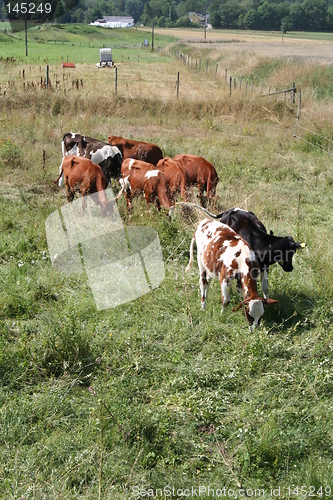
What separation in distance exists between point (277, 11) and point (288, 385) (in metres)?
125

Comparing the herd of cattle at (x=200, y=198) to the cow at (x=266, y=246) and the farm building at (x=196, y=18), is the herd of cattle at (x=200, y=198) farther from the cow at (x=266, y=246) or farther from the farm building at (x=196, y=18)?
the farm building at (x=196, y=18)

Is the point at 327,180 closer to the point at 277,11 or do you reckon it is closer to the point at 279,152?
the point at 279,152

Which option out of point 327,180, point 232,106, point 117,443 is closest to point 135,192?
point 327,180

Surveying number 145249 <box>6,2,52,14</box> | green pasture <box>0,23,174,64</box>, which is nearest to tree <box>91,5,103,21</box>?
green pasture <box>0,23,174,64</box>

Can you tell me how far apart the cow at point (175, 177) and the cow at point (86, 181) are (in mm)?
1176

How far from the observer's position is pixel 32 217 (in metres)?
9.22

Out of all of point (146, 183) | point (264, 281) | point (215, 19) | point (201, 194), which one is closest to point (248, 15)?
point (215, 19)

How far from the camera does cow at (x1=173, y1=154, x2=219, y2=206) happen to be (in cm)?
999

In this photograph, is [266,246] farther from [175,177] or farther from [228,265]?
[175,177]

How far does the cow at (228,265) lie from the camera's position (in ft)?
18.8

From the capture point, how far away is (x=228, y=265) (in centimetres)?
598

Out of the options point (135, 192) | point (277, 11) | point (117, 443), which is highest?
point (277, 11)

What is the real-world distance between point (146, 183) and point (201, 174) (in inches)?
50.9

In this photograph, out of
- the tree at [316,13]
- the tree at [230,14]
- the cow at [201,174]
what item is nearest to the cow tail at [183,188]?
the cow at [201,174]
